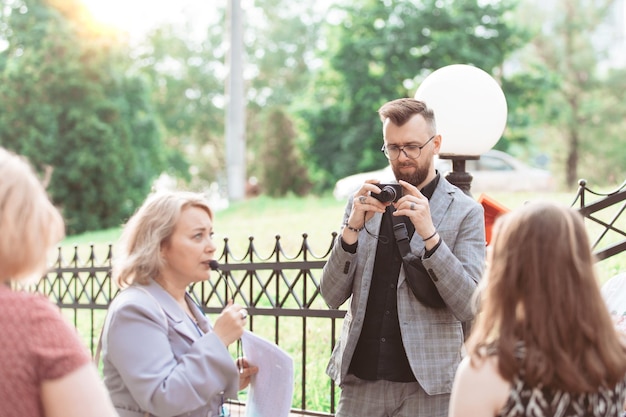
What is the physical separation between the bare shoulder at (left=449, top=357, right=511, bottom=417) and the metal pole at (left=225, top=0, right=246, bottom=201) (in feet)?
68.5

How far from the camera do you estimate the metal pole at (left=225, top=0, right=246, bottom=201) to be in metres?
23.1

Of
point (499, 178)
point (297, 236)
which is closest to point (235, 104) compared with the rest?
point (499, 178)

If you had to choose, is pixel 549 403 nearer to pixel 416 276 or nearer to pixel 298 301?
pixel 416 276

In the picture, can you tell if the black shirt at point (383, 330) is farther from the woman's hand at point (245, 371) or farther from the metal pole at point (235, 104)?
the metal pole at point (235, 104)

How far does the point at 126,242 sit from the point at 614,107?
105ft

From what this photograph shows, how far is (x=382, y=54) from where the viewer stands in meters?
26.6

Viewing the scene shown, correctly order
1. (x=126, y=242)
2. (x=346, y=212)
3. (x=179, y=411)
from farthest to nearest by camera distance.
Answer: (x=346, y=212) → (x=126, y=242) → (x=179, y=411)

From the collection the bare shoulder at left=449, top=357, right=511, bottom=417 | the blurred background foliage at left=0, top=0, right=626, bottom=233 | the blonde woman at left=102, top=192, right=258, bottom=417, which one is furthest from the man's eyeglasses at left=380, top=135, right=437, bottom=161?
the blurred background foliage at left=0, top=0, right=626, bottom=233

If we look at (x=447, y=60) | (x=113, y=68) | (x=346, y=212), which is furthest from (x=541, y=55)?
(x=346, y=212)

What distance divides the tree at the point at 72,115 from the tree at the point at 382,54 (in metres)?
6.27

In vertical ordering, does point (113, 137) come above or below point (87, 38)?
below

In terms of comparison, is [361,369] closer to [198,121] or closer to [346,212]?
[346,212]

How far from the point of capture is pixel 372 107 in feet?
88.6

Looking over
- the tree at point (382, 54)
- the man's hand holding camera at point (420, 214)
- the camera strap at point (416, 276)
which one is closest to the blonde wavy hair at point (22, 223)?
the man's hand holding camera at point (420, 214)
